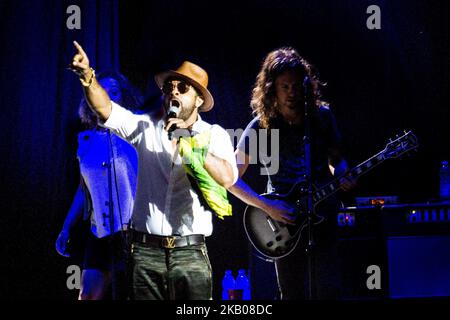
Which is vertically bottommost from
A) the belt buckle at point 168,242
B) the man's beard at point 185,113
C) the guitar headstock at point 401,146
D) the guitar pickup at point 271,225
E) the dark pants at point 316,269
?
the dark pants at point 316,269

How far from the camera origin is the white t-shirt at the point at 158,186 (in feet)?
12.5

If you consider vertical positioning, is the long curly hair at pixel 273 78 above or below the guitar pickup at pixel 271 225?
above

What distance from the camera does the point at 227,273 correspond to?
15.1 feet

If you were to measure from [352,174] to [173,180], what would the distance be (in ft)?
4.70

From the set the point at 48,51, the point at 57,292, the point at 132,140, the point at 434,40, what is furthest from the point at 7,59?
the point at 434,40

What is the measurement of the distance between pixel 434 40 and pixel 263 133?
1670 mm

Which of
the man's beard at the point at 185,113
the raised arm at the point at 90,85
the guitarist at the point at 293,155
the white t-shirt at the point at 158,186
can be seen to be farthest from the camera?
the guitarist at the point at 293,155

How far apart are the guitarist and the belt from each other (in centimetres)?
88

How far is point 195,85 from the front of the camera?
4.20m

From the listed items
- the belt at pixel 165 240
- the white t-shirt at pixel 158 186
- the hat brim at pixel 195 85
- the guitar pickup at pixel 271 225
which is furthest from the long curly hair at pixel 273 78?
the belt at pixel 165 240

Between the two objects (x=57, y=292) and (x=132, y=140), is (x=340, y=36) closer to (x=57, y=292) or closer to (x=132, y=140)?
(x=132, y=140)

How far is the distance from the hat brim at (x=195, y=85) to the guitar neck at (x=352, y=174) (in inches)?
39.3

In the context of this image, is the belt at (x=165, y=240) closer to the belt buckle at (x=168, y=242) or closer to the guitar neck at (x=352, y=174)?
the belt buckle at (x=168, y=242)

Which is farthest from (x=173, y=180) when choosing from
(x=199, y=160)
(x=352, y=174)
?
(x=352, y=174)
